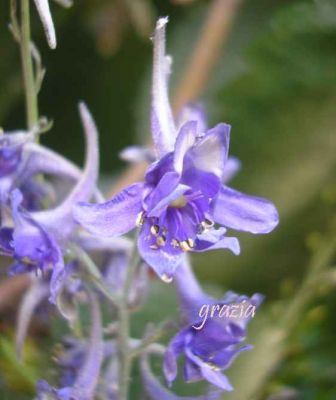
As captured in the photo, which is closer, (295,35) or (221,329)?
(221,329)

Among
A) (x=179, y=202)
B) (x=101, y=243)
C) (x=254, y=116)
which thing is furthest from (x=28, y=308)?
(x=254, y=116)

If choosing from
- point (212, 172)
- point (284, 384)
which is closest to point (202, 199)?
point (212, 172)

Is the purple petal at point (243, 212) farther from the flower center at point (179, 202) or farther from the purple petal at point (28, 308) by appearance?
the purple petal at point (28, 308)

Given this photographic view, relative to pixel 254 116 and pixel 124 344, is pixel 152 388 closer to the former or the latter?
pixel 124 344

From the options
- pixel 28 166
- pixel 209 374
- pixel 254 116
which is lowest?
pixel 209 374

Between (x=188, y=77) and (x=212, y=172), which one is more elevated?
(x=188, y=77)

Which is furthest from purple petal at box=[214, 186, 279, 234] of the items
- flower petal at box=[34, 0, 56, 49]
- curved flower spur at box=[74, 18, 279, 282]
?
flower petal at box=[34, 0, 56, 49]

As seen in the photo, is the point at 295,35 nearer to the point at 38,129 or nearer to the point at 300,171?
the point at 300,171
